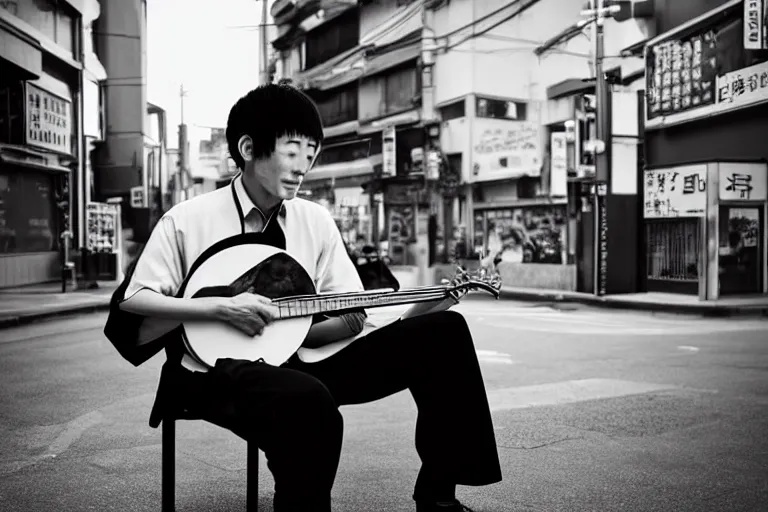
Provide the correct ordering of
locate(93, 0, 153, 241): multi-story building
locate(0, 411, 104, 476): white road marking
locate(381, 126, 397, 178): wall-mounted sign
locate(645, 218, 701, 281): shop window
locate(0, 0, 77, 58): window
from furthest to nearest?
locate(381, 126, 397, 178): wall-mounted sign < locate(645, 218, 701, 281): shop window < locate(0, 0, 77, 58): window < locate(93, 0, 153, 241): multi-story building < locate(0, 411, 104, 476): white road marking

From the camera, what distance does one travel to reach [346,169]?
86.8ft

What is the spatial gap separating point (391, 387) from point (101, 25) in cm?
1399

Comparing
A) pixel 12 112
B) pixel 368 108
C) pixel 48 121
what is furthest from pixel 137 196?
pixel 368 108

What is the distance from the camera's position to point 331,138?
27.8m

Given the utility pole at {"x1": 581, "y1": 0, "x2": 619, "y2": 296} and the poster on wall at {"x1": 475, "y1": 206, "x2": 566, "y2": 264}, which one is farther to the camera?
the poster on wall at {"x1": 475, "y1": 206, "x2": 566, "y2": 264}

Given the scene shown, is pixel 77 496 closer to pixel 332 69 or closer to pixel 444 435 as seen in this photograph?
pixel 444 435

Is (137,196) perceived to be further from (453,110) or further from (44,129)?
(453,110)

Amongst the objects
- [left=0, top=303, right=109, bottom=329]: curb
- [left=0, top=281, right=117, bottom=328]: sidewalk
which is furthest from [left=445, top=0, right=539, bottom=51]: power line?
[left=0, top=303, right=109, bottom=329]: curb

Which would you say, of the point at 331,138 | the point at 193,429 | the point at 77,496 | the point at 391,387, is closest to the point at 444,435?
the point at 391,387

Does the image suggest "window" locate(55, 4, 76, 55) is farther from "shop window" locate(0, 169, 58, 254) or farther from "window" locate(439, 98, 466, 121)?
"window" locate(439, 98, 466, 121)

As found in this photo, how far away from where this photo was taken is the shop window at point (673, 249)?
13820 mm

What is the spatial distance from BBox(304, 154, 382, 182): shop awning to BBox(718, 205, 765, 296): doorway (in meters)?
13.7

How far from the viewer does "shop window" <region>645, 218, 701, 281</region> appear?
13.8 m

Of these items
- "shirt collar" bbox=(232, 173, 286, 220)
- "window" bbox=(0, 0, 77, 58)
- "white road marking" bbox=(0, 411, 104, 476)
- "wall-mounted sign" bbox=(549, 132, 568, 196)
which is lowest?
"white road marking" bbox=(0, 411, 104, 476)
